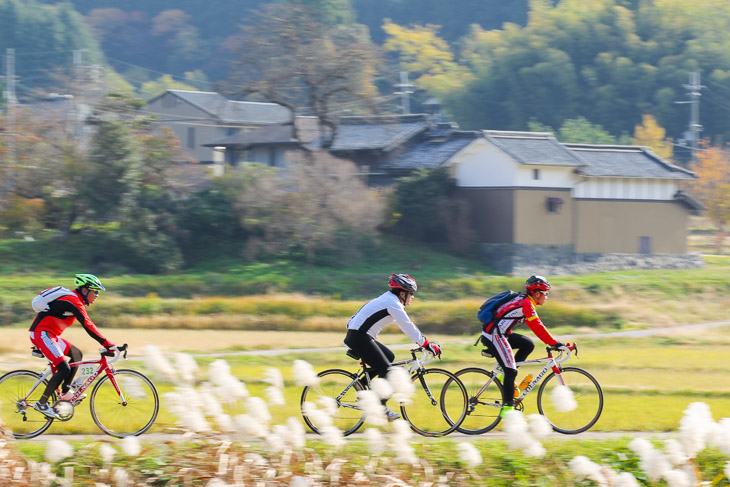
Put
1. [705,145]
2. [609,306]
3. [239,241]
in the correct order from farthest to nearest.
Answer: [705,145] → [239,241] → [609,306]

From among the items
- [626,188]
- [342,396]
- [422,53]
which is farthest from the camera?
[422,53]

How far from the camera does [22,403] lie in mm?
10656

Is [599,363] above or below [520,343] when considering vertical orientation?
below

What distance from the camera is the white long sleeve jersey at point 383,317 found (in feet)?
35.2

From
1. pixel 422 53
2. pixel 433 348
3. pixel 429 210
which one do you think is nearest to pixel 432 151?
pixel 429 210

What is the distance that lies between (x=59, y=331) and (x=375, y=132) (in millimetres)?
36240

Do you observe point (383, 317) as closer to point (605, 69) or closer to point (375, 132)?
point (375, 132)

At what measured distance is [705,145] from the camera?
66312mm

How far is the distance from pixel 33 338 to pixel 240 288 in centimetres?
2388

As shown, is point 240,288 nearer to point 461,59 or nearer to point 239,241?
point 239,241

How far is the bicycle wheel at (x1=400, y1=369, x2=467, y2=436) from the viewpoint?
36.3 ft

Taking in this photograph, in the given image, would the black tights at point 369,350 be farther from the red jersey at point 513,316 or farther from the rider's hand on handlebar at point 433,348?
the red jersey at point 513,316

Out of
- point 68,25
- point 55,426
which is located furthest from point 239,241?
point 68,25

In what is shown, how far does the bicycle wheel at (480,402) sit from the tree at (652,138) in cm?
5509
